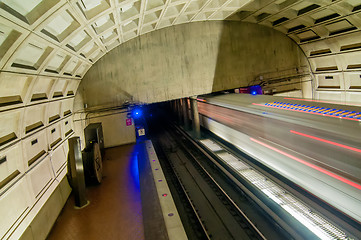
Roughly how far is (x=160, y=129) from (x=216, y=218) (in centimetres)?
1341

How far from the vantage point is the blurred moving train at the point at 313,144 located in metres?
4.61

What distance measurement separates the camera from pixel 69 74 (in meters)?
9.37

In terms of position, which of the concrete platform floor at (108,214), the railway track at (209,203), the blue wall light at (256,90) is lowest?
the railway track at (209,203)

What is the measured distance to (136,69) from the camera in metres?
12.5

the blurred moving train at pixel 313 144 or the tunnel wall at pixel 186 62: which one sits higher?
the tunnel wall at pixel 186 62

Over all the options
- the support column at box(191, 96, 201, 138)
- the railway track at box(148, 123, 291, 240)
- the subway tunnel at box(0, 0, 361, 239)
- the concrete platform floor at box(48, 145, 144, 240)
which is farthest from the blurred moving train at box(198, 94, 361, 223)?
the support column at box(191, 96, 201, 138)

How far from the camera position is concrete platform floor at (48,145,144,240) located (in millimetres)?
5859

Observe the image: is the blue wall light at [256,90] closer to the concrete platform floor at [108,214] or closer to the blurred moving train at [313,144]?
the blurred moving train at [313,144]

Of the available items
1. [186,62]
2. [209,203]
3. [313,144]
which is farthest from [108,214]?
[186,62]

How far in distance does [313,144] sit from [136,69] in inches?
378

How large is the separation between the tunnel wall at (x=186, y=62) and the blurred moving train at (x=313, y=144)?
4.64 meters

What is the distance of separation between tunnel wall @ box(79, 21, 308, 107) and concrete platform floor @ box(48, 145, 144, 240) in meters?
5.07

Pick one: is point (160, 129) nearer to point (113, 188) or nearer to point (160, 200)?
point (113, 188)

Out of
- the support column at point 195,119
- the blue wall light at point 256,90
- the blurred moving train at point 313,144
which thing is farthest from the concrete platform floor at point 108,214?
the blue wall light at point 256,90
